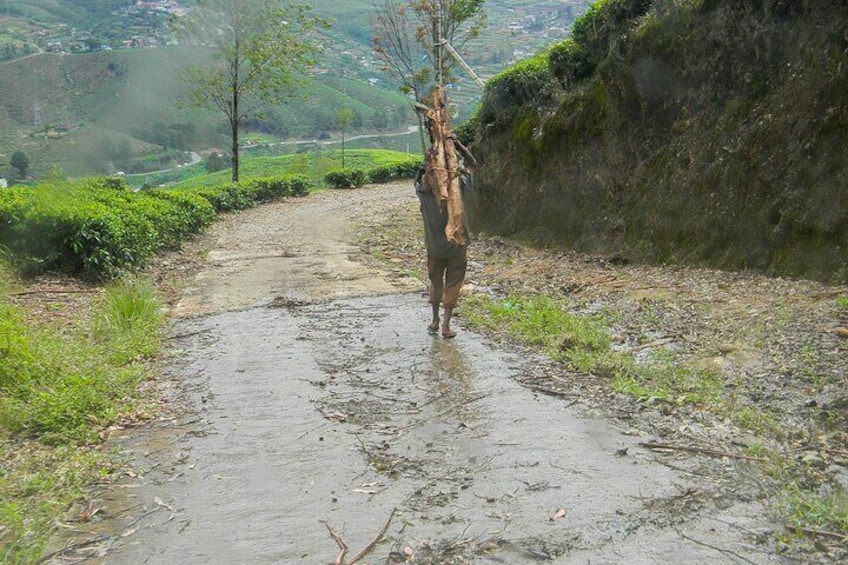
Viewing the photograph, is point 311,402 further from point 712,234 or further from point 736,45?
point 736,45

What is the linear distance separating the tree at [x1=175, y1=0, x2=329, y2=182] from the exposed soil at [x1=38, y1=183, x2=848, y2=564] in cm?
2221

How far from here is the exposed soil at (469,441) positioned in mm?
4000

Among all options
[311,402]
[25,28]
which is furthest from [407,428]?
[25,28]

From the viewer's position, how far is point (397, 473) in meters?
4.88

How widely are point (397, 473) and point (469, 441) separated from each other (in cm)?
68

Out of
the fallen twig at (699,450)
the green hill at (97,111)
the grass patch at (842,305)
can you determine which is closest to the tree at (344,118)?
the green hill at (97,111)

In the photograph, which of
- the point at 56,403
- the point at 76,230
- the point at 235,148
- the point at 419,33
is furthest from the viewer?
the point at 419,33

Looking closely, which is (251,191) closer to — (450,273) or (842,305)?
(450,273)

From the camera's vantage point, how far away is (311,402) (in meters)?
6.39

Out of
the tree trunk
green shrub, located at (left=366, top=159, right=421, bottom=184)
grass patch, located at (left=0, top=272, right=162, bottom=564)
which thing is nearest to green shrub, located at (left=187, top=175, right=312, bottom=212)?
the tree trunk

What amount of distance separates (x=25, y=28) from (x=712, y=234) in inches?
966

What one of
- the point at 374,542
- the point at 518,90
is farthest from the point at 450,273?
the point at 518,90

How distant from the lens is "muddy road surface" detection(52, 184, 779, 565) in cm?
394

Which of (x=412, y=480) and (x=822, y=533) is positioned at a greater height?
(x=822, y=533)
